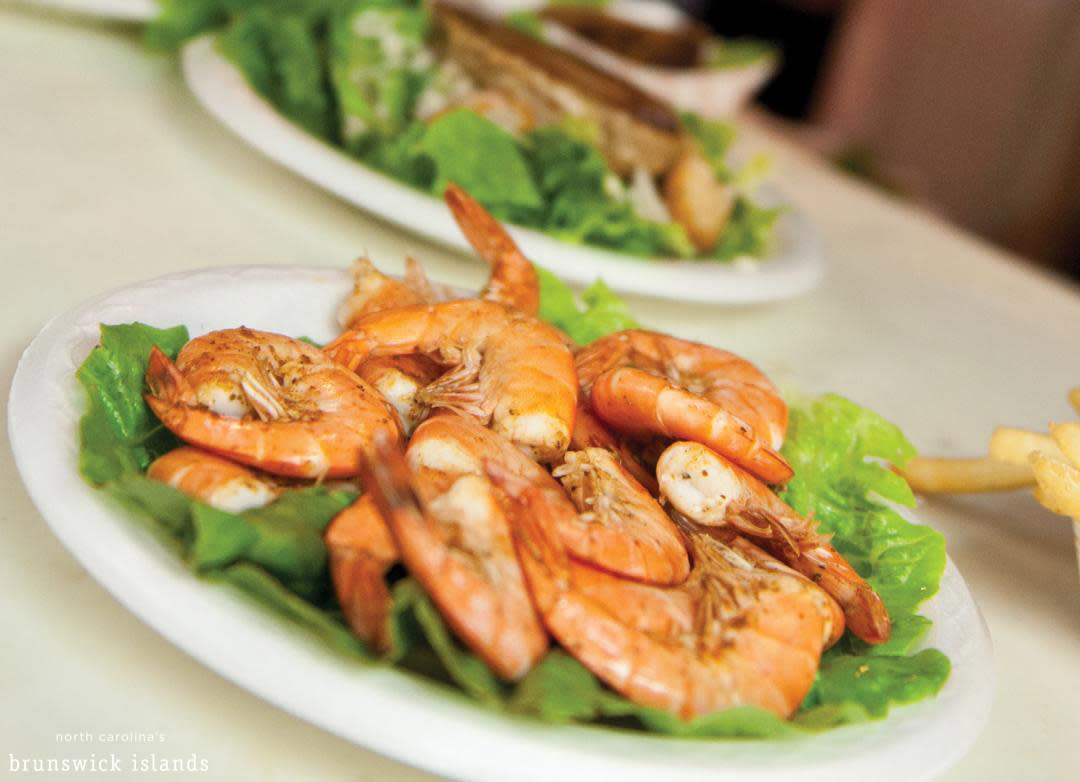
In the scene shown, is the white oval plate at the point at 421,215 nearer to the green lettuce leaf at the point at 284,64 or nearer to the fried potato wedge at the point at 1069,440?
the green lettuce leaf at the point at 284,64

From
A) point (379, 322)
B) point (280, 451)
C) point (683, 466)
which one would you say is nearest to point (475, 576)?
point (280, 451)

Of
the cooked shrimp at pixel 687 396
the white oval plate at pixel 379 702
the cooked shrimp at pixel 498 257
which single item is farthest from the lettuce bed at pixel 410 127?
the white oval plate at pixel 379 702

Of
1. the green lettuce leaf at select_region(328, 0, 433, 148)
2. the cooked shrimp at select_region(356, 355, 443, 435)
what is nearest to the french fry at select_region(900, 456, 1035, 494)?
the cooked shrimp at select_region(356, 355, 443, 435)

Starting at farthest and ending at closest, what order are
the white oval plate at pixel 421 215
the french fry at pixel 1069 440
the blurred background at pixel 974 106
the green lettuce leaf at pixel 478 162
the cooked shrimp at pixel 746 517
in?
the blurred background at pixel 974 106 → the green lettuce leaf at pixel 478 162 → the white oval plate at pixel 421 215 → the french fry at pixel 1069 440 → the cooked shrimp at pixel 746 517

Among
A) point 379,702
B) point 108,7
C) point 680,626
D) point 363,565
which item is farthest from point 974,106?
point 379,702

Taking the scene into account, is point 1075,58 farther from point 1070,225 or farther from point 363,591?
point 363,591

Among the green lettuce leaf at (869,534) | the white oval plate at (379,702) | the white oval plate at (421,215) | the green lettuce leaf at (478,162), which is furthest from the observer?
the green lettuce leaf at (478,162)

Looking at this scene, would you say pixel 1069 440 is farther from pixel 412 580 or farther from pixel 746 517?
pixel 412 580
